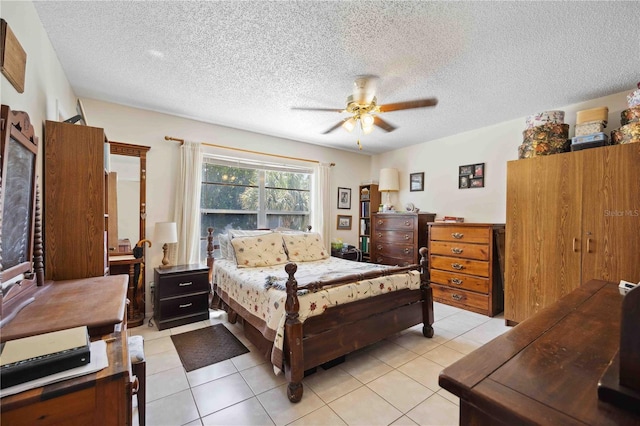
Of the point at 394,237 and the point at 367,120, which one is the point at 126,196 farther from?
the point at 394,237

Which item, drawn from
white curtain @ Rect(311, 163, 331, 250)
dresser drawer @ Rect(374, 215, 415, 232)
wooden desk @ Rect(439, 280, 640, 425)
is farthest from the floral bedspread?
white curtain @ Rect(311, 163, 331, 250)

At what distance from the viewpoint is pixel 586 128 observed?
9.00 ft

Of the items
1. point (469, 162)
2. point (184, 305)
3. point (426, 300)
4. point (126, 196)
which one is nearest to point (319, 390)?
point (426, 300)

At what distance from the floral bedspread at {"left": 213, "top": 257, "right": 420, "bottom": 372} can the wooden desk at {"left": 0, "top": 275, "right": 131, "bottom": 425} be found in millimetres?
1011

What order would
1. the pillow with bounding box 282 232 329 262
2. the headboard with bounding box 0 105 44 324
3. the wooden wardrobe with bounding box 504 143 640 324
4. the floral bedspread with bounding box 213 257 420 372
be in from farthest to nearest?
the pillow with bounding box 282 232 329 262 < the wooden wardrobe with bounding box 504 143 640 324 < the floral bedspread with bounding box 213 257 420 372 < the headboard with bounding box 0 105 44 324

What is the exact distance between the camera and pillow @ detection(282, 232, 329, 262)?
11.8ft

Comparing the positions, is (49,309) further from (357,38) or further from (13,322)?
(357,38)

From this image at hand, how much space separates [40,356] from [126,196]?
2.84m

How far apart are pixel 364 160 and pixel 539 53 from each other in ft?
11.6

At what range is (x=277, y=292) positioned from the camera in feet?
7.08

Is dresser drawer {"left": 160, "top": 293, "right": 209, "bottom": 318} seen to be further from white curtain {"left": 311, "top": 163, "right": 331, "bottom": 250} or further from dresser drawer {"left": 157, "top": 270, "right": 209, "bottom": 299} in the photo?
white curtain {"left": 311, "top": 163, "right": 331, "bottom": 250}

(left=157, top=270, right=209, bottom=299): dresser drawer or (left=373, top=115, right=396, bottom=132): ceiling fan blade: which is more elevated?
(left=373, top=115, right=396, bottom=132): ceiling fan blade

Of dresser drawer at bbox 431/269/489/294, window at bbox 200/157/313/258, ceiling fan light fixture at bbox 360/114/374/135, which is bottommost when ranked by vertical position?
dresser drawer at bbox 431/269/489/294

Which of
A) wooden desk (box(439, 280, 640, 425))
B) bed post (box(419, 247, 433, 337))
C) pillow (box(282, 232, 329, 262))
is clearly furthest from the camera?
pillow (box(282, 232, 329, 262))
